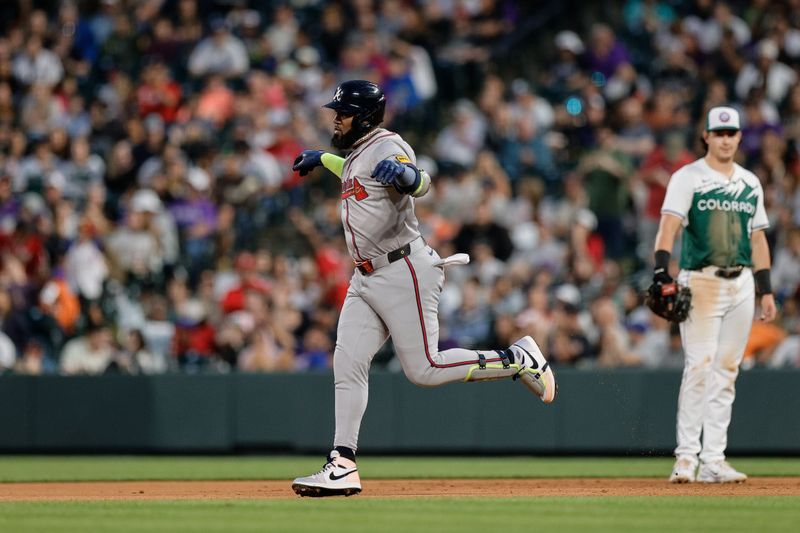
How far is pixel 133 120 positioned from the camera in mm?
16531

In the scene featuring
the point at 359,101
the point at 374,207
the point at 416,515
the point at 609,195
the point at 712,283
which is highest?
the point at 609,195

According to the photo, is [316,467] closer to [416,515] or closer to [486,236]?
[486,236]

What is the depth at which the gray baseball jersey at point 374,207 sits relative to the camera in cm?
797

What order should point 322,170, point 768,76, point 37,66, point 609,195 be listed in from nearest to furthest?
1. point 609,195
2. point 768,76
3. point 322,170
4. point 37,66

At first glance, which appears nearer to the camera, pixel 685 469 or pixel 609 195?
pixel 685 469

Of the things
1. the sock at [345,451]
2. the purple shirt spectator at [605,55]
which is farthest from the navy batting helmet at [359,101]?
the purple shirt spectator at [605,55]

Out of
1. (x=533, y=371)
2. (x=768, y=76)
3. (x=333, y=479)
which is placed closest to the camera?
(x=333, y=479)

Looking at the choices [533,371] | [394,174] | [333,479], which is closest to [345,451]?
[333,479]

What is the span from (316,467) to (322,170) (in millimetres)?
5431

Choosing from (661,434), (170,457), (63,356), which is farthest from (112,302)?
(661,434)

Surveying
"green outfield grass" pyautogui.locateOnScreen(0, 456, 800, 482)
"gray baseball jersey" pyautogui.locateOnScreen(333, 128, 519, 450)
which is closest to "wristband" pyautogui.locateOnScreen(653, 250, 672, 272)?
"gray baseball jersey" pyautogui.locateOnScreen(333, 128, 519, 450)

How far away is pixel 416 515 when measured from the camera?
22.9 feet

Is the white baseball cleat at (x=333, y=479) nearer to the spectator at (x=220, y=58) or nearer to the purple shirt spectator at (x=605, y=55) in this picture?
the purple shirt spectator at (x=605, y=55)

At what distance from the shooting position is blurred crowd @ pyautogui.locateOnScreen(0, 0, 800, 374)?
13.8 m
